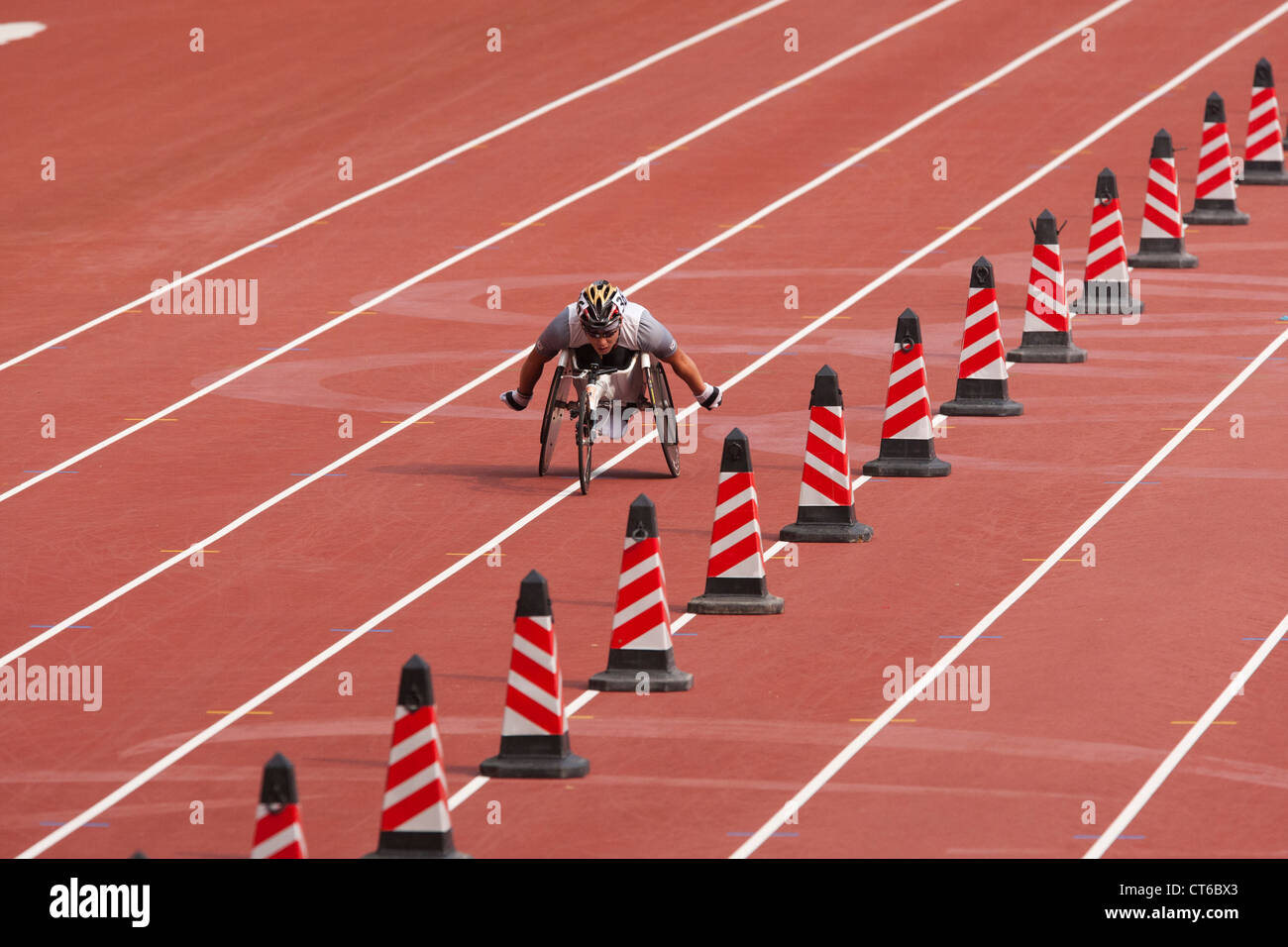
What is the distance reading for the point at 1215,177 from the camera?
97.3 ft

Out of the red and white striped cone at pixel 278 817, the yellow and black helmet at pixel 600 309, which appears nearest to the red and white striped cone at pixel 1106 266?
the yellow and black helmet at pixel 600 309

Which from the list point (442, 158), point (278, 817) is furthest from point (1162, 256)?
point (278, 817)

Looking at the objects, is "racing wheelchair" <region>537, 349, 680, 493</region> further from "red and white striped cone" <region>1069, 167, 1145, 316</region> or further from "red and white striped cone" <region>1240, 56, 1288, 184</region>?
"red and white striped cone" <region>1240, 56, 1288, 184</region>

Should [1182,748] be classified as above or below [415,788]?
below

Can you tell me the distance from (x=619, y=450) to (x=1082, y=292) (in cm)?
698

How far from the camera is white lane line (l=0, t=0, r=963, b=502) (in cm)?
2158

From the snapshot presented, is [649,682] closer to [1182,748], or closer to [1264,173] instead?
[1182,748]

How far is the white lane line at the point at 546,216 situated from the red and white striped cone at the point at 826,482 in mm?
5243

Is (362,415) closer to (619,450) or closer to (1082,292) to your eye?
(619,450)

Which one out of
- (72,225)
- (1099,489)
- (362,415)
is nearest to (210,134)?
(72,225)

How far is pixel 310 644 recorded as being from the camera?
15.7m

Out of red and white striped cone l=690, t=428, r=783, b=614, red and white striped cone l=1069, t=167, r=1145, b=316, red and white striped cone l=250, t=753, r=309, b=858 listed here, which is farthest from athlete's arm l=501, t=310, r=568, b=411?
red and white striped cone l=250, t=753, r=309, b=858

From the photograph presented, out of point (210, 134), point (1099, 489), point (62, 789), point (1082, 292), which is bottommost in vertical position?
point (62, 789)

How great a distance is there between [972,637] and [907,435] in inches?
166
